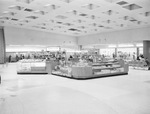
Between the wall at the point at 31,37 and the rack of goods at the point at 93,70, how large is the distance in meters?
11.6

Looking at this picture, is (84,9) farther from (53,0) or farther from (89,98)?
(89,98)

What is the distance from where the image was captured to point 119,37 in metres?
20.6

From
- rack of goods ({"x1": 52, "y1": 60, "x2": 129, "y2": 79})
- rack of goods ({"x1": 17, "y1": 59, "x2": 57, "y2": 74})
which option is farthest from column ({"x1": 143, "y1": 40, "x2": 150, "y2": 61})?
rack of goods ({"x1": 17, "y1": 59, "x2": 57, "y2": 74})

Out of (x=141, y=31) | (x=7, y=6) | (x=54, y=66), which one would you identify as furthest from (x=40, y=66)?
(x=141, y=31)

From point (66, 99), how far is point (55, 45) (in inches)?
792

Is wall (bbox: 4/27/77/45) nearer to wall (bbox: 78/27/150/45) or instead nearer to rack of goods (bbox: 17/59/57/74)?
wall (bbox: 78/27/150/45)

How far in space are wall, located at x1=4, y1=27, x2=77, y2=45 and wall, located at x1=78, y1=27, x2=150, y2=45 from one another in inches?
153

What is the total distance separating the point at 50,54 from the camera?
13.3m

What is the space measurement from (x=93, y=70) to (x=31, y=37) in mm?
13978

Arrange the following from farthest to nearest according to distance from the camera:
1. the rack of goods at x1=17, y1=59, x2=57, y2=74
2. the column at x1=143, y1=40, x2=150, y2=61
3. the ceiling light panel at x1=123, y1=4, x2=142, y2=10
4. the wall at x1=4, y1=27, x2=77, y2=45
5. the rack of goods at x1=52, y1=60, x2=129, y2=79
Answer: the wall at x1=4, y1=27, x2=77, y2=45
the column at x1=143, y1=40, x2=150, y2=61
the rack of goods at x1=17, y1=59, x2=57, y2=74
the ceiling light panel at x1=123, y1=4, x2=142, y2=10
the rack of goods at x1=52, y1=60, x2=129, y2=79

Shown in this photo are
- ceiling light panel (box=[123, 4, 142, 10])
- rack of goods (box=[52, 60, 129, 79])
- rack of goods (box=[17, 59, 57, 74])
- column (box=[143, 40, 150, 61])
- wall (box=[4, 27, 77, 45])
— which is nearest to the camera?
rack of goods (box=[52, 60, 129, 79])

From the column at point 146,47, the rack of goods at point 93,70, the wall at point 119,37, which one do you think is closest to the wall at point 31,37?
the wall at point 119,37

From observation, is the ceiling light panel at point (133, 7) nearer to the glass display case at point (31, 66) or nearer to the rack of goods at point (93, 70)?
the rack of goods at point (93, 70)

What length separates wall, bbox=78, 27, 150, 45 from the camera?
18000 mm
